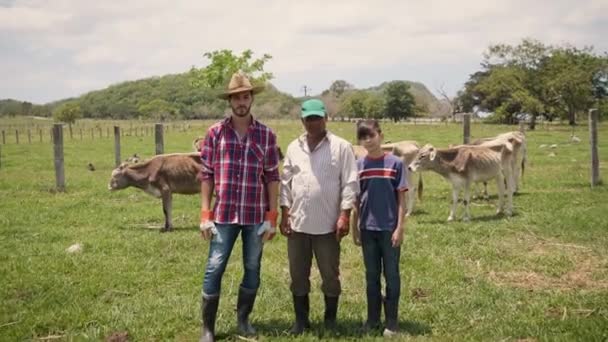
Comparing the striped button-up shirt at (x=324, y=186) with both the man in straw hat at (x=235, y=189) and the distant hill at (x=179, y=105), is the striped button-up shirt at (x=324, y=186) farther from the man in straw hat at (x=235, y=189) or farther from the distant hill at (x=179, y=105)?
the distant hill at (x=179, y=105)

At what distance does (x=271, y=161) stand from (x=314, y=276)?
2.79 m

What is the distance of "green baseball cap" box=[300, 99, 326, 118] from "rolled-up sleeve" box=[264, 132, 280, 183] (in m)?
0.42

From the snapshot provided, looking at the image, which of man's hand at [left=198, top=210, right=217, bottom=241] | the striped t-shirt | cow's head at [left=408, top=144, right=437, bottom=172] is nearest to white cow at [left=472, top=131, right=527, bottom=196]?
cow's head at [left=408, top=144, right=437, bottom=172]

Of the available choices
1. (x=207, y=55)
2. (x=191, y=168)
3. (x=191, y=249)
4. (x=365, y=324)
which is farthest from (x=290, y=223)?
(x=207, y=55)

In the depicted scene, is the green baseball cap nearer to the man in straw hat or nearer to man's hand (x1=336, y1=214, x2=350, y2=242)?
the man in straw hat

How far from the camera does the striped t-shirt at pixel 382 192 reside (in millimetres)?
5590

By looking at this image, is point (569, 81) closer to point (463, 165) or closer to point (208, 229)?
point (463, 165)

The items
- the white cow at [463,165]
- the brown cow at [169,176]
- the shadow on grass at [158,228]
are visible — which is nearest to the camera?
the shadow on grass at [158,228]

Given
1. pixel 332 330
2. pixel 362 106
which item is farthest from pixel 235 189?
pixel 362 106

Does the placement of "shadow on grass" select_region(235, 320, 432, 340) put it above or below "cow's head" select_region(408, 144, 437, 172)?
below

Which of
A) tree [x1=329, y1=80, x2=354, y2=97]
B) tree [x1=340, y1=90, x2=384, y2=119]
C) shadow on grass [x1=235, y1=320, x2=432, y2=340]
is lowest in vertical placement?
shadow on grass [x1=235, y1=320, x2=432, y2=340]

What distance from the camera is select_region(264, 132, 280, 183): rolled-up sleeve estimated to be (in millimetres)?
5699

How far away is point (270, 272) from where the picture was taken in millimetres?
8195

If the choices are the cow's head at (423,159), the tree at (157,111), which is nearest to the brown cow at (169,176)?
the cow's head at (423,159)
